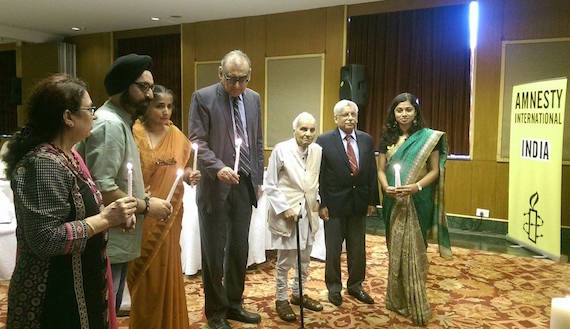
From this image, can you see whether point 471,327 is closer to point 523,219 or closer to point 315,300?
point 315,300

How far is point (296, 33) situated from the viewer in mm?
6469

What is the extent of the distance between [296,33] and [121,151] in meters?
5.22

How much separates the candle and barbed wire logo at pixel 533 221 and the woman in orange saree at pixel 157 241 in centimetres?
340

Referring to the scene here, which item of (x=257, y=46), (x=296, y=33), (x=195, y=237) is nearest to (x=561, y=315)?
(x=195, y=237)

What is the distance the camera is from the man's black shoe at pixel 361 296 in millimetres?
2990

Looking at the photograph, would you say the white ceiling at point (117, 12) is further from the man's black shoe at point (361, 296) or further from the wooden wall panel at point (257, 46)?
the man's black shoe at point (361, 296)

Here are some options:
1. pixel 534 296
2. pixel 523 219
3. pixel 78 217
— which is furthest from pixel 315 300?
pixel 523 219

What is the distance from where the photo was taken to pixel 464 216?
550 cm

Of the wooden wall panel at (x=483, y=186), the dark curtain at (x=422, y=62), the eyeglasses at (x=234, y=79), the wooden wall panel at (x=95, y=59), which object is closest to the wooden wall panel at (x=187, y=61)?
the wooden wall panel at (x=95, y=59)

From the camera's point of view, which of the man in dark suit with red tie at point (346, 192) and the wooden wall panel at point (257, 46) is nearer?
the man in dark suit with red tie at point (346, 192)

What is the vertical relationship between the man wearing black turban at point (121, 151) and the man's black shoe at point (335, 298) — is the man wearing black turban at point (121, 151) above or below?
above

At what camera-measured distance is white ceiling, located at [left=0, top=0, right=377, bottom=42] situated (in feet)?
19.9

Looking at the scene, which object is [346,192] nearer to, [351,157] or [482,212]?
[351,157]

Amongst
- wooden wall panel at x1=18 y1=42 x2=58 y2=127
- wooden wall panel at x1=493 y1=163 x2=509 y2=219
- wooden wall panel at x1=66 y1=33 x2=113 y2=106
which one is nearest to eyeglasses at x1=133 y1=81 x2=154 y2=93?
wooden wall panel at x1=493 y1=163 x2=509 y2=219
